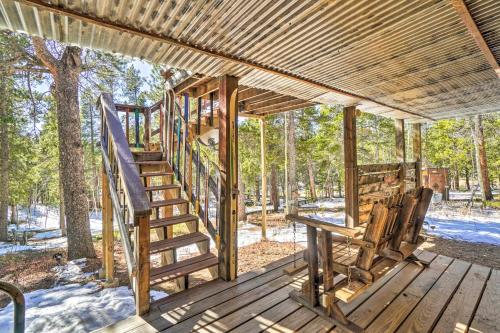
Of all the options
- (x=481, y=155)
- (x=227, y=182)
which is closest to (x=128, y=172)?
(x=227, y=182)

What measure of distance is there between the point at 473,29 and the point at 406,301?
2649 millimetres

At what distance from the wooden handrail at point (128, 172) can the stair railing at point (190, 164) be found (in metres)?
0.89

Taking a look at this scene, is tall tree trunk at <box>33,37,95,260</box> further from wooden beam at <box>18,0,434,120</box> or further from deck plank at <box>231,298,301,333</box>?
deck plank at <box>231,298,301,333</box>

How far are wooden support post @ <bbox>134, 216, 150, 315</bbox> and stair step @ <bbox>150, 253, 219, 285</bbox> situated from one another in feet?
0.52

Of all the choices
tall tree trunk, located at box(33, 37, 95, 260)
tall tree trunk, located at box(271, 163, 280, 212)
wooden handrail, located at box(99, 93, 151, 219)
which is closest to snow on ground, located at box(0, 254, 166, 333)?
tall tree trunk, located at box(33, 37, 95, 260)

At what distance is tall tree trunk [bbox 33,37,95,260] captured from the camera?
621 cm

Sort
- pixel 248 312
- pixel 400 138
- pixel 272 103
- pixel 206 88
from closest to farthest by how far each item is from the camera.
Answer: pixel 248 312 < pixel 206 88 < pixel 272 103 < pixel 400 138

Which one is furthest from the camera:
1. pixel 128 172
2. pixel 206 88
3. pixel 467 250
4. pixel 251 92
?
pixel 467 250

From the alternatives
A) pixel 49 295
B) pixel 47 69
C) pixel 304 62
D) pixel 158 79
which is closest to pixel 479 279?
pixel 304 62

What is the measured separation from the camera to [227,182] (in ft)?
10.4

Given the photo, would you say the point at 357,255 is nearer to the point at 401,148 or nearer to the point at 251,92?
the point at 251,92

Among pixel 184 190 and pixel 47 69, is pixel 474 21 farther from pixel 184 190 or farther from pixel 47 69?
pixel 47 69

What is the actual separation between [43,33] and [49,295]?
4.44 meters

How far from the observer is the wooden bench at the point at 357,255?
2.18 metres
